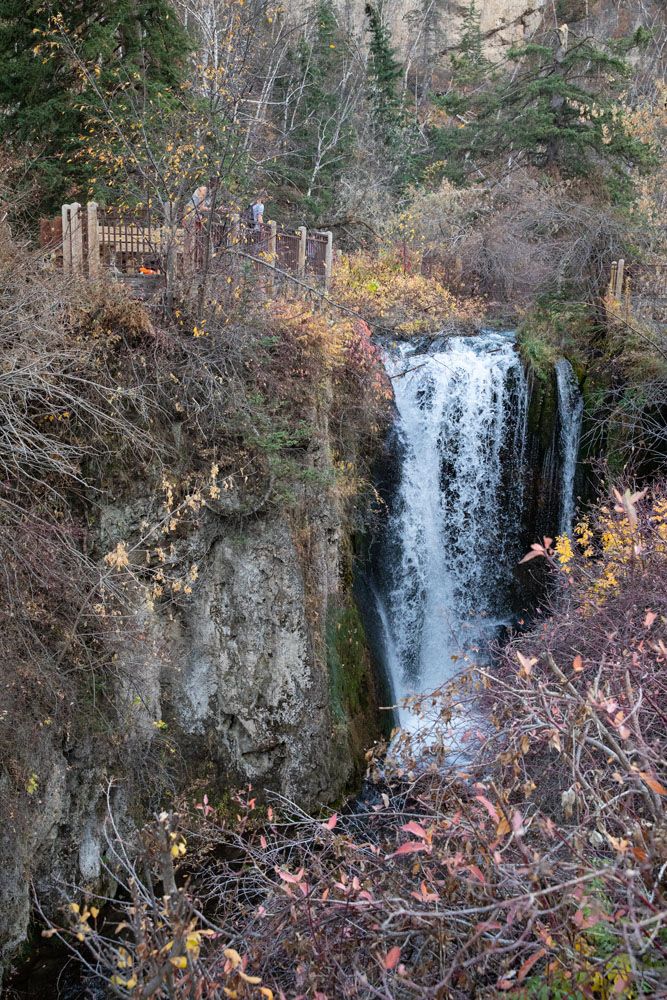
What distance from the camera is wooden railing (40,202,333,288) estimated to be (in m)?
8.38

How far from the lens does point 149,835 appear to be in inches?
154

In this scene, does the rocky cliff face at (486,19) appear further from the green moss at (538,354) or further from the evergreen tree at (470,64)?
the green moss at (538,354)

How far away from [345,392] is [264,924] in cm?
762

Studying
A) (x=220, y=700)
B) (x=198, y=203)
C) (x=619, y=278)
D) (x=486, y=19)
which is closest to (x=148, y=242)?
(x=198, y=203)

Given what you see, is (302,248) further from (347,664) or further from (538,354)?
(347,664)

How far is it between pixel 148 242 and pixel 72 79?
4.11 meters

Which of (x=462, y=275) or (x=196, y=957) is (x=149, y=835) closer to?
(x=196, y=957)

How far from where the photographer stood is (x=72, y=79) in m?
10.7

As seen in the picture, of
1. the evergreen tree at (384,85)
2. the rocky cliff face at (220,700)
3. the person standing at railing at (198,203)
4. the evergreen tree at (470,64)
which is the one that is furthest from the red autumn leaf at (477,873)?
the evergreen tree at (470,64)

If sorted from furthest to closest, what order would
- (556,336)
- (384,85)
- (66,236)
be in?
(384,85)
(556,336)
(66,236)

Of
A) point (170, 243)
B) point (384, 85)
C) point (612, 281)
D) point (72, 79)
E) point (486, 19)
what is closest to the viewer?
point (170, 243)

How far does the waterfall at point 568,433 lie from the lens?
11.8 meters

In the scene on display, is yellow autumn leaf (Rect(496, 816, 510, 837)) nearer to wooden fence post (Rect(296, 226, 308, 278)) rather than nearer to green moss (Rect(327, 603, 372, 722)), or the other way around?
green moss (Rect(327, 603, 372, 722))

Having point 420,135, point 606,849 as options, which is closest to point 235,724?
point 606,849
